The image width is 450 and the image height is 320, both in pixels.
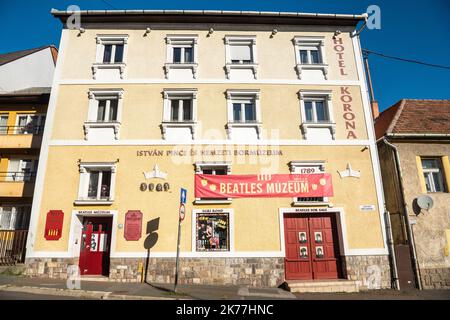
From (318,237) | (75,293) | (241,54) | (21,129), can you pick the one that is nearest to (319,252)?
(318,237)

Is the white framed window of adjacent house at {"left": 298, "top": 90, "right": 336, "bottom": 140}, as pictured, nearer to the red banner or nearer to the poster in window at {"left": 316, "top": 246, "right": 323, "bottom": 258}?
the red banner

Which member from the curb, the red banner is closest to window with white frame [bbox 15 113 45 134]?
the curb

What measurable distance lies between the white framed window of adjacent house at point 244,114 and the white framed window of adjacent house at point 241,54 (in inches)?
39.1

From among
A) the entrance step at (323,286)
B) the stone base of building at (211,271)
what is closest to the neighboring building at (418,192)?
the stone base of building at (211,271)

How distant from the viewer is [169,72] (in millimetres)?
12062

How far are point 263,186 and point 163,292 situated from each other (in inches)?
204

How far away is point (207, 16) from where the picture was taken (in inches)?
503

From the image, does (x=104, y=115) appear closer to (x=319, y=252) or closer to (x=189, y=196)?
(x=189, y=196)

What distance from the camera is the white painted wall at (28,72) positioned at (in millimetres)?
15773

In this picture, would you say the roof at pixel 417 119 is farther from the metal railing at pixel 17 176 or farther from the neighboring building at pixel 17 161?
the metal railing at pixel 17 176

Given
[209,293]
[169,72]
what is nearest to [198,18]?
[169,72]

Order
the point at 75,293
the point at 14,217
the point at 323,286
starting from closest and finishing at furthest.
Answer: the point at 75,293 < the point at 323,286 < the point at 14,217

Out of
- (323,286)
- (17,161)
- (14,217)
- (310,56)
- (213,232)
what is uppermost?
(310,56)

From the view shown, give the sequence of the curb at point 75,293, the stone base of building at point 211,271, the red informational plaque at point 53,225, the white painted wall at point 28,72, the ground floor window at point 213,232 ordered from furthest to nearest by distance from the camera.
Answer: the white painted wall at point 28,72, the ground floor window at point 213,232, the red informational plaque at point 53,225, the stone base of building at point 211,271, the curb at point 75,293
